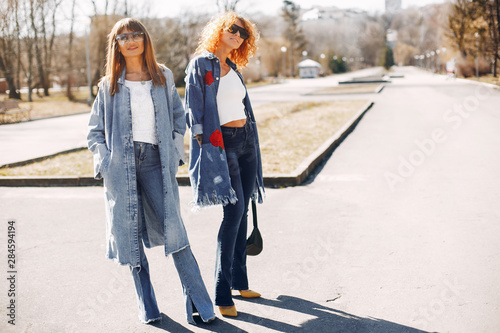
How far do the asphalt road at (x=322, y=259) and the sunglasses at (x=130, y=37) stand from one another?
175 centimetres

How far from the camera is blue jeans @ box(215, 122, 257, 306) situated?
3564 mm

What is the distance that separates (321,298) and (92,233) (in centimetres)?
282

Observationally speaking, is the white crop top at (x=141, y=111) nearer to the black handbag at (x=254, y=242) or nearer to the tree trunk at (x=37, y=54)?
the black handbag at (x=254, y=242)

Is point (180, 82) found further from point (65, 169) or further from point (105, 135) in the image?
point (105, 135)

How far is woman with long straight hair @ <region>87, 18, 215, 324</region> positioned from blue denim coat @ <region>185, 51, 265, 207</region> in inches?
6.2

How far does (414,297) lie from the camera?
382 cm

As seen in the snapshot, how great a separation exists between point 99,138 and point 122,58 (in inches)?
20.5

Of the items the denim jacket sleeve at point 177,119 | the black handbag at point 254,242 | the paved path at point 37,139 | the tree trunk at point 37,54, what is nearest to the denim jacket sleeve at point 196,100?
the denim jacket sleeve at point 177,119

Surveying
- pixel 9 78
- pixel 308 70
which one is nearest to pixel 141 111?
pixel 9 78

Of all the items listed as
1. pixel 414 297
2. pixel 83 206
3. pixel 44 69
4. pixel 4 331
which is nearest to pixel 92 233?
pixel 83 206

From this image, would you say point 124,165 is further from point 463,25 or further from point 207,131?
point 463,25

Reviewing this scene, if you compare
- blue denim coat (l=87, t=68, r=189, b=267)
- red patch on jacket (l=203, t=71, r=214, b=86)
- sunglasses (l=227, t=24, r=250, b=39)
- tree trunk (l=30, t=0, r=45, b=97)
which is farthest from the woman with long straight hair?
tree trunk (l=30, t=0, r=45, b=97)

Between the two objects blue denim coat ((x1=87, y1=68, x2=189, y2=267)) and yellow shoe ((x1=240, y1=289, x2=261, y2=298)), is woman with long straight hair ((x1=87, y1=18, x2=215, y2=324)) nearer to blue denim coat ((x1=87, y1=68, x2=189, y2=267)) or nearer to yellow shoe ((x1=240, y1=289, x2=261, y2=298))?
blue denim coat ((x1=87, y1=68, x2=189, y2=267))

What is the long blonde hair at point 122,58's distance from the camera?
3.42 meters
